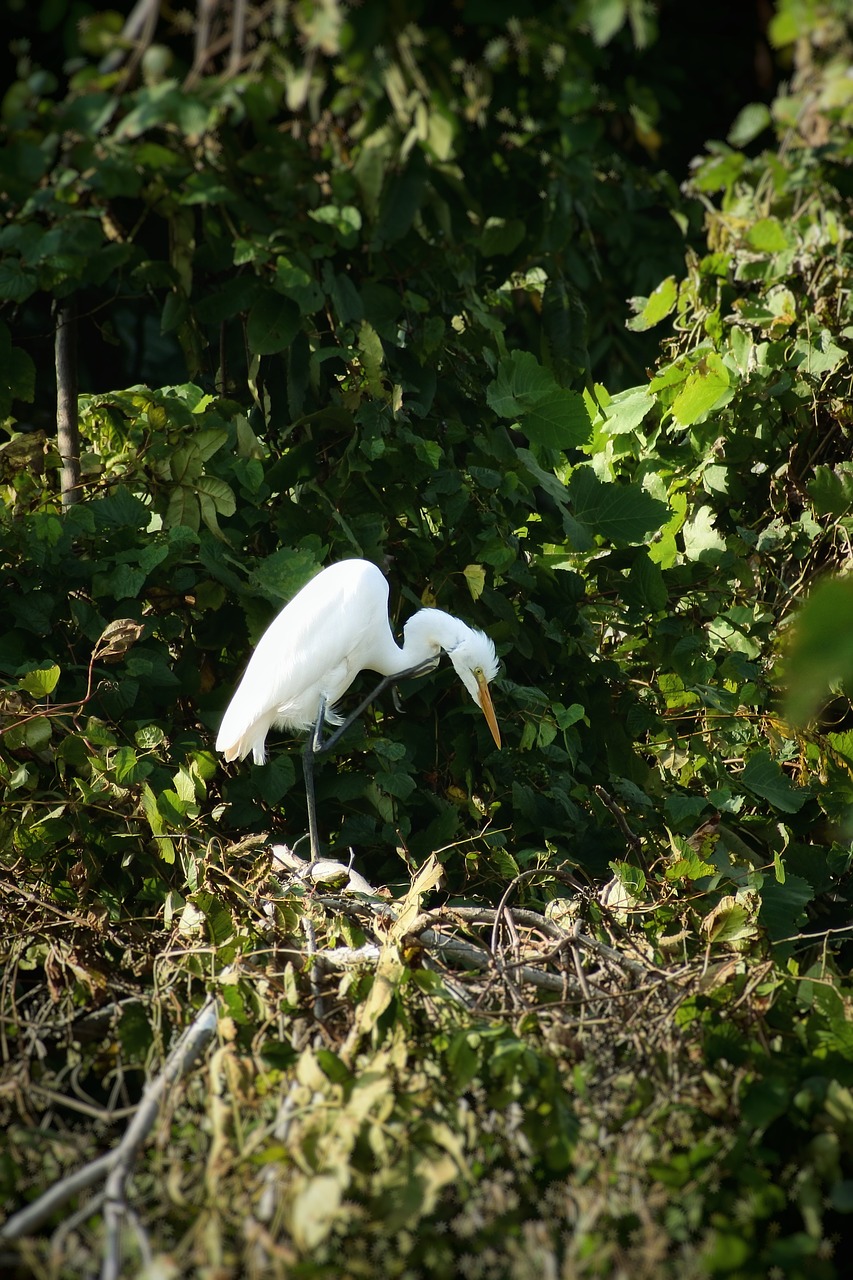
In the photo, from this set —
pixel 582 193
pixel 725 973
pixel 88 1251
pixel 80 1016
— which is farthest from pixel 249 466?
pixel 88 1251

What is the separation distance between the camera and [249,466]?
291 centimetres

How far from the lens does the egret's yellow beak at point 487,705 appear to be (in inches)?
111

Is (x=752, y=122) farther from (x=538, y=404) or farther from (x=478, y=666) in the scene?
(x=478, y=666)

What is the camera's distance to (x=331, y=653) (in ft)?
10.2

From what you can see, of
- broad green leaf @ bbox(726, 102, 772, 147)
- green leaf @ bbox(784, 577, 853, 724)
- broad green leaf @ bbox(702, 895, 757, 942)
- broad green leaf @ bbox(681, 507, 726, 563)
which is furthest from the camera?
broad green leaf @ bbox(681, 507, 726, 563)

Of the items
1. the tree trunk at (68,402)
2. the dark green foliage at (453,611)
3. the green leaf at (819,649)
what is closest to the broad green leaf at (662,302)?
the dark green foliage at (453,611)

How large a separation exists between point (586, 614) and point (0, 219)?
191cm

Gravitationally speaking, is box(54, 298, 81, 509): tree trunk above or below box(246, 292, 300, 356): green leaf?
below

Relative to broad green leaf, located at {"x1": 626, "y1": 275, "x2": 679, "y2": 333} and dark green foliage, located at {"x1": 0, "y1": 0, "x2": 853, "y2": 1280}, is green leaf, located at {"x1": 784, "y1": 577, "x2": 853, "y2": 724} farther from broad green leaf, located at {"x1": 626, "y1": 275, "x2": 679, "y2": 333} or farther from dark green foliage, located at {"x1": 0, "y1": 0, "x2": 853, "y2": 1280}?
broad green leaf, located at {"x1": 626, "y1": 275, "x2": 679, "y2": 333}

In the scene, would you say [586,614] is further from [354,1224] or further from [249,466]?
[354,1224]

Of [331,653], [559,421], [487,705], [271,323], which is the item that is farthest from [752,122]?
[331,653]

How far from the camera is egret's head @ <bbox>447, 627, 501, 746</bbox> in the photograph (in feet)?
9.29

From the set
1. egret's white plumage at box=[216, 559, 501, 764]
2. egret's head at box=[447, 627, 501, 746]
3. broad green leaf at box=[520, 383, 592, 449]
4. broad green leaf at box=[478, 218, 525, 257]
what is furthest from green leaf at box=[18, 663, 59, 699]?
broad green leaf at box=[520, 383, 592, 449]

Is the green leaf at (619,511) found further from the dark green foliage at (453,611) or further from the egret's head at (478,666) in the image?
the egret's head at (478,666)
